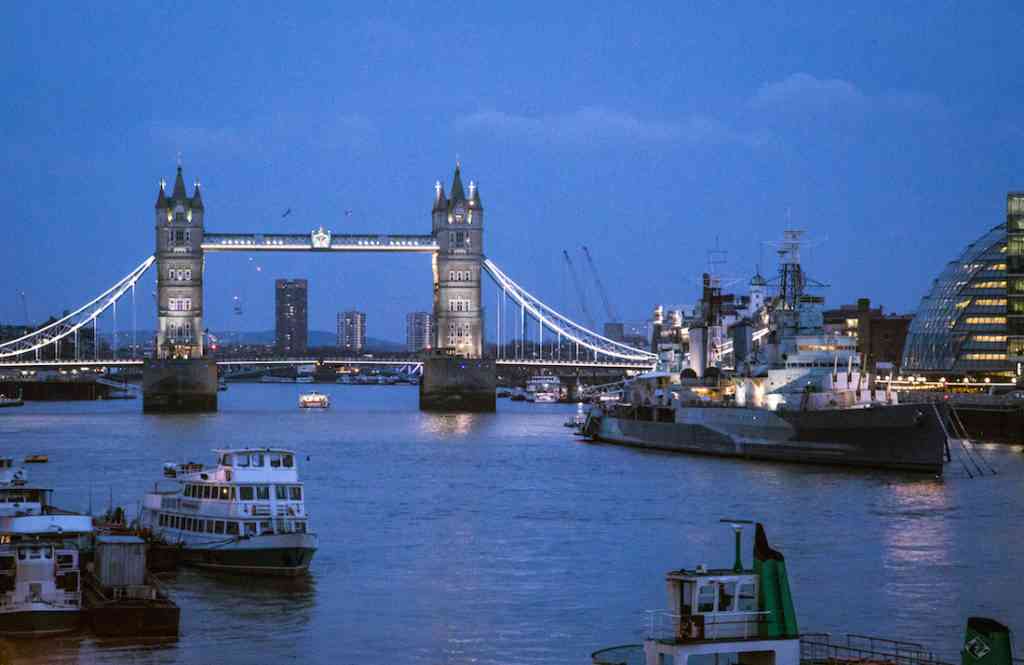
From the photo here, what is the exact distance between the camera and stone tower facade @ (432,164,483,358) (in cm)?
9394

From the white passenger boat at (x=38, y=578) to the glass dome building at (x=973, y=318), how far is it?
2283 inches

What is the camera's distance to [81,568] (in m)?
23.9

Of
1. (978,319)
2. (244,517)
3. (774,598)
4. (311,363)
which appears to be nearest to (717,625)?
(774,598)

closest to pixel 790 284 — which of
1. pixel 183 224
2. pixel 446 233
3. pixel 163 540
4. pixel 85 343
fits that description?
pixel 163 540

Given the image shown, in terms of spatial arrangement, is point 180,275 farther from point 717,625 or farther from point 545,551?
point 717,625

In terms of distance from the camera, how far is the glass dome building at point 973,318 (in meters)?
76.7

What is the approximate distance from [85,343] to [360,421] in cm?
A: 8280

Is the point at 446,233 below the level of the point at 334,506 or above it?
above

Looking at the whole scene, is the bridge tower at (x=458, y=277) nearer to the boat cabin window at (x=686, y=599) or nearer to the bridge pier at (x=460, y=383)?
the bridge pier at (x=460, y=383)

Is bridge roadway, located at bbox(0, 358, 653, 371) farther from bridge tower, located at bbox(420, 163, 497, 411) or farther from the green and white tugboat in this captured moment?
the green and white tugboat

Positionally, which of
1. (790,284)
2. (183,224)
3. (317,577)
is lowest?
(317,577)

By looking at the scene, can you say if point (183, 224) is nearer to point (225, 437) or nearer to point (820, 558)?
point (225, 437)

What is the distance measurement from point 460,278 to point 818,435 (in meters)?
49.5

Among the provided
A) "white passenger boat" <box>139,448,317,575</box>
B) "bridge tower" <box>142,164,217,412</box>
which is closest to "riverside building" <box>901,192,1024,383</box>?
"bridge tower" <box>142,164,217,412</box>
